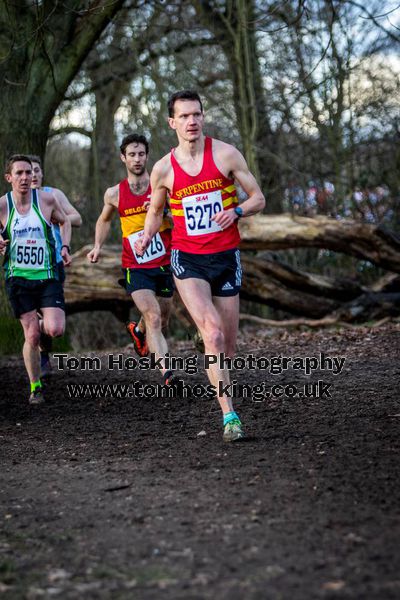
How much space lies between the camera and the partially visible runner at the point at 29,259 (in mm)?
8289

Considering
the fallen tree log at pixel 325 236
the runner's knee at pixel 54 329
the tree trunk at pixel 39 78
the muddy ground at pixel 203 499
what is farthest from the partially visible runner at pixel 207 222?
the tree trunk at pixel 39 78

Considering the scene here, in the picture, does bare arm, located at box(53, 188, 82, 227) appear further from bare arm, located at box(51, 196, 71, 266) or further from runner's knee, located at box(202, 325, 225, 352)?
runner's knee, located at box(202, 325, 225, 352)

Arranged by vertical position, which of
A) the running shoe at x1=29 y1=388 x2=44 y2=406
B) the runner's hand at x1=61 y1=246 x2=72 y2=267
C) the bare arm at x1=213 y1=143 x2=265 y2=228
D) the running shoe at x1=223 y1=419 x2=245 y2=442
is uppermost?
the bare arm at x1=213 y1=143 x2=265 y2=228

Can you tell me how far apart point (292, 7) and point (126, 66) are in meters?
4.00

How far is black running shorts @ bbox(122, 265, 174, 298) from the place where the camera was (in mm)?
8414

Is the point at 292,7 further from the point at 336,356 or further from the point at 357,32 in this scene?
the point at 336,356

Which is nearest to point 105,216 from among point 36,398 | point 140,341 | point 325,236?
point 140,341

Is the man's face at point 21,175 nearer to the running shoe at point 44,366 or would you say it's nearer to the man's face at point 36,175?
the man's face at point 36,175

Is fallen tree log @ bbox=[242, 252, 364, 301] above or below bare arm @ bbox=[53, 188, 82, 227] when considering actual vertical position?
below

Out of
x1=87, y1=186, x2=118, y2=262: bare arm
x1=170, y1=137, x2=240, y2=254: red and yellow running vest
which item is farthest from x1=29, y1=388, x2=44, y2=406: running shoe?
x1=170, y1=137, x2=240, y2=254: red and yellow running vest

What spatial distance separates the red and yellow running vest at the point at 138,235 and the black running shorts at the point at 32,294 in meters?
0.70

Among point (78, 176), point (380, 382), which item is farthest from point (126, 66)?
point (380, 382)

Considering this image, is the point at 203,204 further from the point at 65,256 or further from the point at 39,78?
the point at 39,78

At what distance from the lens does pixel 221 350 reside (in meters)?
6.02
